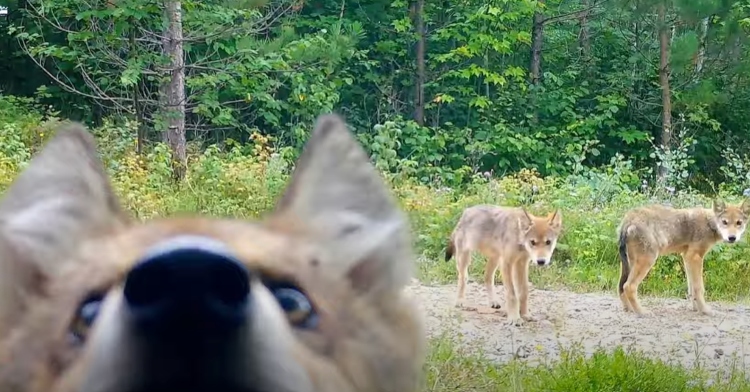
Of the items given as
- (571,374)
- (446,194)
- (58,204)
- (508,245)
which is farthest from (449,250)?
(58,204)

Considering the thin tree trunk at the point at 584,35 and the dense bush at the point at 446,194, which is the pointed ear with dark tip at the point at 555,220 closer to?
the dense bush at the point at 446,194

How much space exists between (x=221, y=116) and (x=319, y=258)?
3836 mm

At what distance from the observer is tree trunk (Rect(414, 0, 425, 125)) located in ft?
17.8

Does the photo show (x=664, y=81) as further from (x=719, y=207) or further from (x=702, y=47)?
(x=702, y=47)

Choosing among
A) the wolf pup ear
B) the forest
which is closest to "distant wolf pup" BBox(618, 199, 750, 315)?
the forest

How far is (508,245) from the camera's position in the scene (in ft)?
14.9

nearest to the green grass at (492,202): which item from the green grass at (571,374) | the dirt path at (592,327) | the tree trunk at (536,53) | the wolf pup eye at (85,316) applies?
the green grass at (571,374)

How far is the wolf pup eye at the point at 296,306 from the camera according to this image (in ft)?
2.97

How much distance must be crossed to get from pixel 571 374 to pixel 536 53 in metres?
2.48

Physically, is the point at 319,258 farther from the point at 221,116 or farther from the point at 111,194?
the point at 221,116

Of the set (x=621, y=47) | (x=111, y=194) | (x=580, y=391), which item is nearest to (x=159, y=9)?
(x=621, y=47)

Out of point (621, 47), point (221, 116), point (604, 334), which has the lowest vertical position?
point (604, 334)

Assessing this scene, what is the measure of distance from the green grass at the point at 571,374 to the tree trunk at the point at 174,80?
180 cm

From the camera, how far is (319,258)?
1.03 meters
